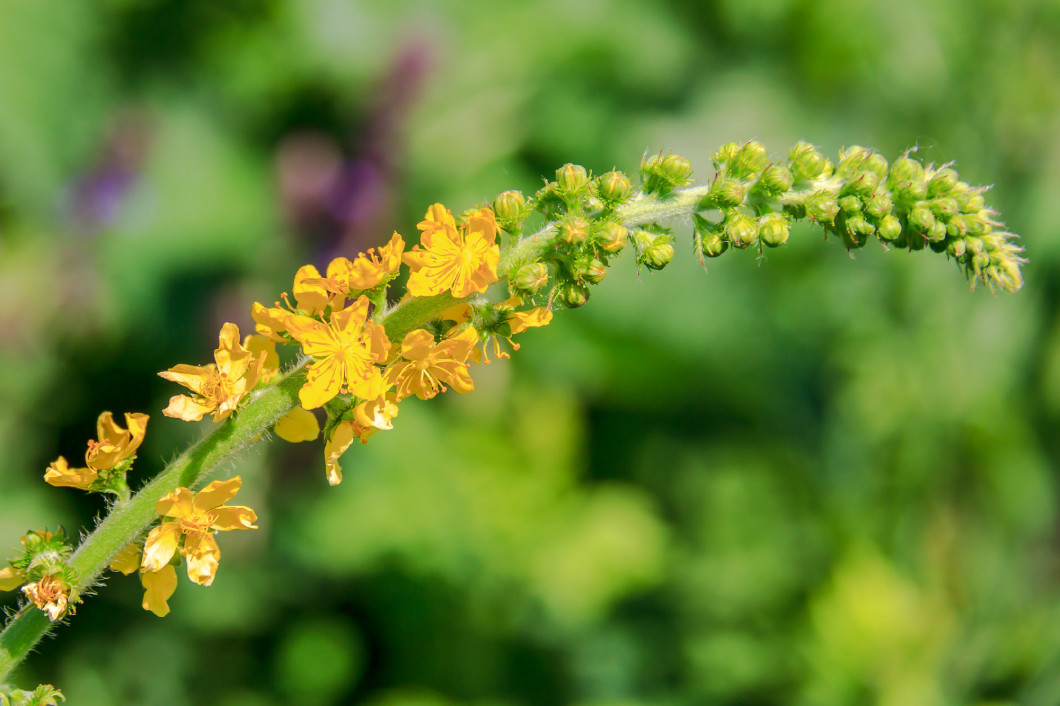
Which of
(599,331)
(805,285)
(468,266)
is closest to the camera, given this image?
(468,266)

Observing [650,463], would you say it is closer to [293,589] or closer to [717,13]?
[293,589]

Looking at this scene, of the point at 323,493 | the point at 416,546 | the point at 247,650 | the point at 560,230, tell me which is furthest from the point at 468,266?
the point at 247,650

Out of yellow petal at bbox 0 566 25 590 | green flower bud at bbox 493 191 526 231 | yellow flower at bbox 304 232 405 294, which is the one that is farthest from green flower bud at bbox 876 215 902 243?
yellow petal at bbox 0 566 25 590

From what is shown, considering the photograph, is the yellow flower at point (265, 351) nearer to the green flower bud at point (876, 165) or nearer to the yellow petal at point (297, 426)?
the yellow petal at point (297, 426)

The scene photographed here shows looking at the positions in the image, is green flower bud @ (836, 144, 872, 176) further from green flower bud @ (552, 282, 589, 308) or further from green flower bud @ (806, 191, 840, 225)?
green flower bud @ (552, 282, 589, 308)

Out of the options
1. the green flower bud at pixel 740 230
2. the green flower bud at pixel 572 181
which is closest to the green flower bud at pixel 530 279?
the green flower bud at pixel 572 181

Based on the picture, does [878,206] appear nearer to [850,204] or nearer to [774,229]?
[850,204]
